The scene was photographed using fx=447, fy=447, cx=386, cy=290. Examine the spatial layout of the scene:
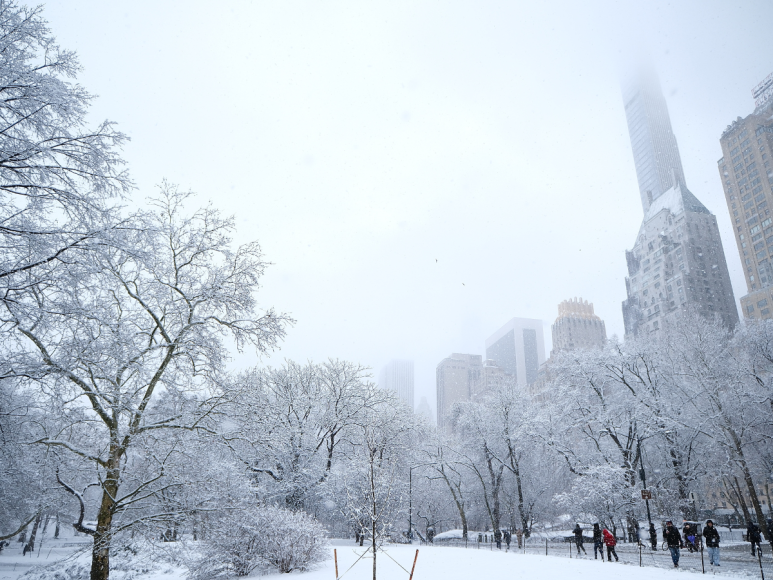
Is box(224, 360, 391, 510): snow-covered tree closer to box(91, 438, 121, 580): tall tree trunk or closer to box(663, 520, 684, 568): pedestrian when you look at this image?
box(91, 438, 121, 580): tall tree trunk

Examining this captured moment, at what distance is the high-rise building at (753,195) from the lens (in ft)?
305

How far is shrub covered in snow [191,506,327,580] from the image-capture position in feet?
51.3

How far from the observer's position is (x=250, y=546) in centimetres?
1602

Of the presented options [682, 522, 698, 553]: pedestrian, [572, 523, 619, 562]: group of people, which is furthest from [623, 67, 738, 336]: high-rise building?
[572, 523, 619, 562]: group of people

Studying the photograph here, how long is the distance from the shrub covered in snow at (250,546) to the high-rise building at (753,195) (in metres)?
107

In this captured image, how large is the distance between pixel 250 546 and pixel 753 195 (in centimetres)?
12248

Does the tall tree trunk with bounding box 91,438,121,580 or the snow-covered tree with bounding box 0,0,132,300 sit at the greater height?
the snow-covered tree with bounding box 0,0,132,300

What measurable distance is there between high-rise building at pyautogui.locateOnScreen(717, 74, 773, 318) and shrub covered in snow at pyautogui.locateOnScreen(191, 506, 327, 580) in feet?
350

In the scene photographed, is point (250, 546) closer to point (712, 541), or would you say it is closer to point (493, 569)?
point (493, 569)

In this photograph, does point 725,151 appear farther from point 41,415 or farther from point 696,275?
point 41,415

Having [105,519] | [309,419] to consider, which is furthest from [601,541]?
[105,519]

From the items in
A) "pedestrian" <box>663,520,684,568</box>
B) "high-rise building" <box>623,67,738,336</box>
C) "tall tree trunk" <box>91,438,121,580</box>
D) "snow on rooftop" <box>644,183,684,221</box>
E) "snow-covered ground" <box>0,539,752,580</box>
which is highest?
"snow on rooftop" <box>644,183,684,221</box>

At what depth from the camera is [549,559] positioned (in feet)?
59.4

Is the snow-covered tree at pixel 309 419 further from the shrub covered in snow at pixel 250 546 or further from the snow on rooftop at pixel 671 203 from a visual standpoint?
the snow on rooftop at pixel 671 203
